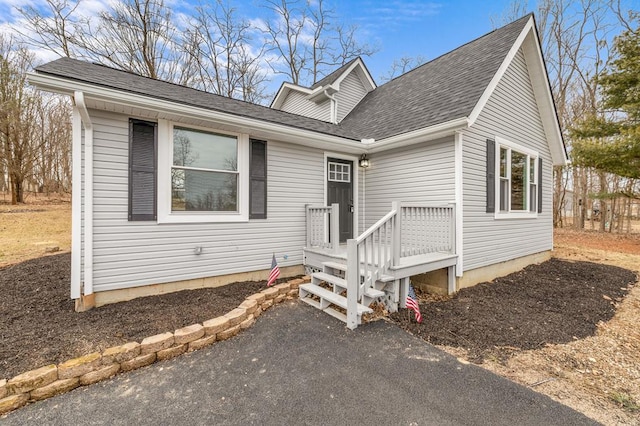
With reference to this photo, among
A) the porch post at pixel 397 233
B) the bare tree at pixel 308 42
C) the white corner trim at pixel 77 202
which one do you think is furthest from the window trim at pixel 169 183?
the bare tree at pixel 308 42

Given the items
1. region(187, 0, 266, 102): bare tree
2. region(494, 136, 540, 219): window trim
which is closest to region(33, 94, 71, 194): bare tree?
region(187, 0, 266, 102): bare tree

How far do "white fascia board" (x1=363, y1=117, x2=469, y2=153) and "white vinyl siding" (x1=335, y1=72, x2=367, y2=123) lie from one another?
3704mm

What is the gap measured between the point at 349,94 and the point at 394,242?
7.22m

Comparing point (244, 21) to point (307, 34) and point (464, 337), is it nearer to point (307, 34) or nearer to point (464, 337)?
point (307, 34)

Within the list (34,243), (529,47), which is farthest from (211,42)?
(529,47)

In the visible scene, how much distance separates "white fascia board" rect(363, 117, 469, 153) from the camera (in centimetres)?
463

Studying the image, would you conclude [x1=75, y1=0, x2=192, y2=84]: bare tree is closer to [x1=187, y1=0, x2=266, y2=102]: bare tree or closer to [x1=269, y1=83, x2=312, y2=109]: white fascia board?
[x1=187, y1=0, x2=266, y2=102]: bare tree

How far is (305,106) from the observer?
1017 centimetres

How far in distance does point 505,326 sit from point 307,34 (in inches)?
663

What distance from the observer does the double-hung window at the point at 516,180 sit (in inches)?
231

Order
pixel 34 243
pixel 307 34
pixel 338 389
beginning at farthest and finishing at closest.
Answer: pixel 307 34 → pixel 34 243 → pixel 338 389

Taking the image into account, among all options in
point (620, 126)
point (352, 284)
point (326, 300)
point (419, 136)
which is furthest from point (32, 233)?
point (620, 126)

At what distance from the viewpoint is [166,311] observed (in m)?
3.66

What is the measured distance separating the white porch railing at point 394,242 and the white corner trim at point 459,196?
149mm
